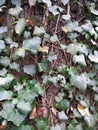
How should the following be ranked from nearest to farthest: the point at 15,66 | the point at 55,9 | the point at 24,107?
the point at 24,107 < the point at 15,66 < the point at 55,9

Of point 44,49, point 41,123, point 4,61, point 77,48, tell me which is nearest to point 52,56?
point 44,49

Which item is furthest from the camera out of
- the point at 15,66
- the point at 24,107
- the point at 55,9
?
Answer: the point at 55,9

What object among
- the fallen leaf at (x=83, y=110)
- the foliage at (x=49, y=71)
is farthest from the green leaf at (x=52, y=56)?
the fallen leaf at (x=83, y=110)

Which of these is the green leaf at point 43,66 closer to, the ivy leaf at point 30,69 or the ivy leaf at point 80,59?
the ivy leaf at point 30,69

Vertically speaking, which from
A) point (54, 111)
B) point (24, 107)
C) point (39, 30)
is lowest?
point (54, 111)

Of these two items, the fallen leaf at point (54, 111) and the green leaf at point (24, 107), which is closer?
the green leaf at point (24, 107)

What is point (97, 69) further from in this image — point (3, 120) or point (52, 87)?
point (3, 120)

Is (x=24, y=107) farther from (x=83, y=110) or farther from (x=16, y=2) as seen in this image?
(x=16, y=2)

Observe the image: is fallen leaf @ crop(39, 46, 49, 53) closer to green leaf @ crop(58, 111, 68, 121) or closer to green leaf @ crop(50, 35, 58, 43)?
green leaf @ crop(50, 35, 58, 43)
